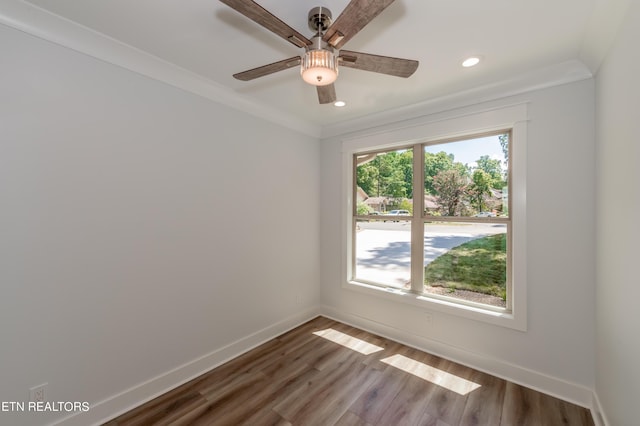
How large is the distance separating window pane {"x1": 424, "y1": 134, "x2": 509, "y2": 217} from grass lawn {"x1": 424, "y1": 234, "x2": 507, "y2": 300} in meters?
0.32

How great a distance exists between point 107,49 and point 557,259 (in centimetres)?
373

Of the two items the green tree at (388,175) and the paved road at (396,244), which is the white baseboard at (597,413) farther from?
the green tree at (388,175)

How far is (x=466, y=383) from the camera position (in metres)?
2.21

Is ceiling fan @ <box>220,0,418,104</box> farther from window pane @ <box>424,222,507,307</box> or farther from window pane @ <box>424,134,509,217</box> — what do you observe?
window pane @ <box>424,222,507,307</box>

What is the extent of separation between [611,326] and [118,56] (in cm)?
372

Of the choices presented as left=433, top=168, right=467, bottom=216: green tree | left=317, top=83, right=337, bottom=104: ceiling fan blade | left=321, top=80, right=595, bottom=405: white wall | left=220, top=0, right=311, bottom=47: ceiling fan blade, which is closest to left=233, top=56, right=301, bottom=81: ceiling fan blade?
left=220, top=0, right=311, bottom=47: ceiling fan blade

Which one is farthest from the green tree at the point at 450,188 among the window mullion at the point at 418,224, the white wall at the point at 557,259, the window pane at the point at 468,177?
the white wall at the point at 557,259

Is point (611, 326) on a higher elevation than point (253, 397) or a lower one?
higher

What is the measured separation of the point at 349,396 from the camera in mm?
2074

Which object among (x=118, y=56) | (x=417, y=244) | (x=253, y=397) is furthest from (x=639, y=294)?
(x=118, y=56)

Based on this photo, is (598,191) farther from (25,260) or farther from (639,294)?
(25,260)

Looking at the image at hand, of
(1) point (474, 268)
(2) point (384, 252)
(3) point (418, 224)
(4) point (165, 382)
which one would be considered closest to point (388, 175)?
(3) point (418, 224)

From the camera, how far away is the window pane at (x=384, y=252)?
3.08 m

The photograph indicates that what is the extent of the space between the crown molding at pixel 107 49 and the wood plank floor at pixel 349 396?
8.37 feet
